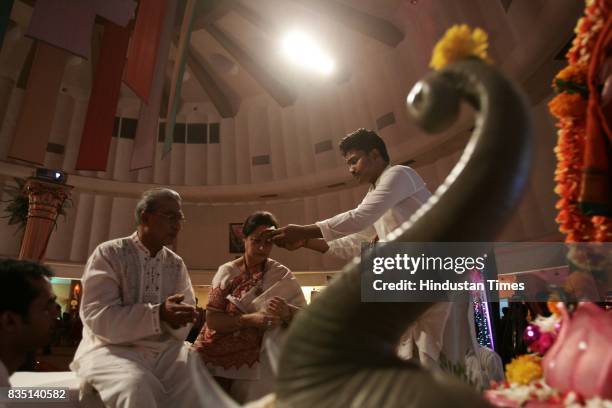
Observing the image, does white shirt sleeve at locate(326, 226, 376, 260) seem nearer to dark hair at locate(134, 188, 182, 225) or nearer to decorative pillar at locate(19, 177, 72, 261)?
dark hair at locate(134, 188, 182, 225)

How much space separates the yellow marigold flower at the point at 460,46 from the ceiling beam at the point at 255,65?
11327mm

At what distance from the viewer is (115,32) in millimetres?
8719

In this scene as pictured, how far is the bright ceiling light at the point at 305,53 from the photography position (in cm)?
915

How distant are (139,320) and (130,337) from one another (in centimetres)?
9

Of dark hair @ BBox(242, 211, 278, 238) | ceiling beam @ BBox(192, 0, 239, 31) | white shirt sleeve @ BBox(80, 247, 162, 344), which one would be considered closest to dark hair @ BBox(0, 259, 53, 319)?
white shirt sleeve @ BBox(80, 247, 162, 344)

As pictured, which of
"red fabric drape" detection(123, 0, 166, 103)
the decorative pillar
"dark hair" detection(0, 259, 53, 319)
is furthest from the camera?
"red fabric drape" detection(123, 0, 166, 103)

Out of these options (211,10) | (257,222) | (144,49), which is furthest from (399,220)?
(211,10)

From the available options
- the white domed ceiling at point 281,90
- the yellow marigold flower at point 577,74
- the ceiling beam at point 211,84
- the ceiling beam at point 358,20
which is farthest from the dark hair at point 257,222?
the ceiling beam at point 211,84

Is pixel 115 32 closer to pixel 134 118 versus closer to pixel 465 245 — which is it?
pixel 134 118

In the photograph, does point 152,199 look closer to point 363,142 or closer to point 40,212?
point 363,142

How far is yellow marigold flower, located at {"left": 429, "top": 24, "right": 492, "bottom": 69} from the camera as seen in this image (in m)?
0.77

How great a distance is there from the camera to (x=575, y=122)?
1.42 meters

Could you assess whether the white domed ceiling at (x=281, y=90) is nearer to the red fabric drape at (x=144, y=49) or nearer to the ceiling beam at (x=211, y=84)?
the ceiling beam at (x=211, y=84)

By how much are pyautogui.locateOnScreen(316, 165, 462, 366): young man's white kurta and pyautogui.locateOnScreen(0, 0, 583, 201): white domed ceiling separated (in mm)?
5932
